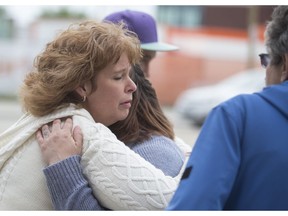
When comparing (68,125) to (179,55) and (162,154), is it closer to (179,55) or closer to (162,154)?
(162,154)

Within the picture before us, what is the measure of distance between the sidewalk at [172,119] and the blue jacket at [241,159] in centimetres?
1058

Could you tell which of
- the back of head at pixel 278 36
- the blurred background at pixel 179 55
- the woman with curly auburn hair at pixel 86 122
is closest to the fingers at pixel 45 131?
the woman with curly auburn hair at pixel 86 122

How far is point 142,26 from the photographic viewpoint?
334 centimetres

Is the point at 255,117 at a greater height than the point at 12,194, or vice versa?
the point at 255,117

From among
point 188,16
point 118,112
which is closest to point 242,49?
point 188,16

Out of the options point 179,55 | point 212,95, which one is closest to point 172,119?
point 212,95

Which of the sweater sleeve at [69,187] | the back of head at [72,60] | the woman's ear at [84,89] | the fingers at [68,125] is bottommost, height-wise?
the sweater sleeve at [69,187]

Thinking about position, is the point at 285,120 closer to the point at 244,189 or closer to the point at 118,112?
the point at 244,189

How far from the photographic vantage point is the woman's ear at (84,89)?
2373 millimetres

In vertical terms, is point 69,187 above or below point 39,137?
below

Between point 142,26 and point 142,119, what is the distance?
863 mm

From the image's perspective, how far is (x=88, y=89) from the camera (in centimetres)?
238

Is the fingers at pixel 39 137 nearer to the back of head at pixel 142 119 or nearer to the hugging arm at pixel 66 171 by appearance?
the hugging arm at pixel 66 171

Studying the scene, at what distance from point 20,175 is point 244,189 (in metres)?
0.77
